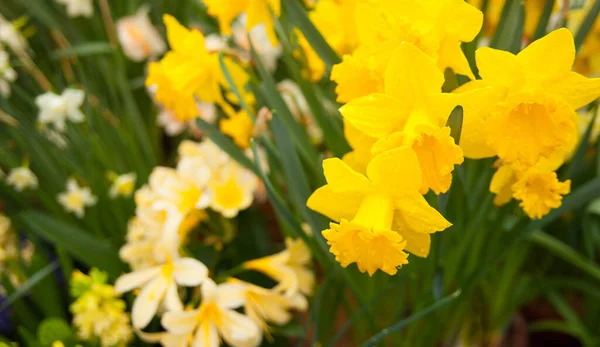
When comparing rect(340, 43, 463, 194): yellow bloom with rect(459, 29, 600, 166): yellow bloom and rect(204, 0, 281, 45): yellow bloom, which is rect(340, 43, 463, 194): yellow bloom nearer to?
rect(459, 29, 600, 166): yellow bloom

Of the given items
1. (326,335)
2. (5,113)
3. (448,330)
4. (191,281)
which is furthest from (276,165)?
(5,113)

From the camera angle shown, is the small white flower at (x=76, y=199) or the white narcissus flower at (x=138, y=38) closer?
the small white flower at (x=76, y=199)

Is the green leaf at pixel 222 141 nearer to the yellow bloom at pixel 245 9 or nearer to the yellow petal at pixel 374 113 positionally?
the yellow bloom at pixel 245 9

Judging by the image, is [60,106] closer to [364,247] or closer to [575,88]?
[364,247]

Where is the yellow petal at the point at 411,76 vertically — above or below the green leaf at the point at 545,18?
above

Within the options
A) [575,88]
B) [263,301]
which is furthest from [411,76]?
[263,301]

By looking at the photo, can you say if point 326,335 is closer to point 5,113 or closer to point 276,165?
point 276,165

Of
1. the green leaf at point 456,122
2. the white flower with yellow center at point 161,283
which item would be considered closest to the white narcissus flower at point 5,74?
the white flower with yellow center at point 161,283
